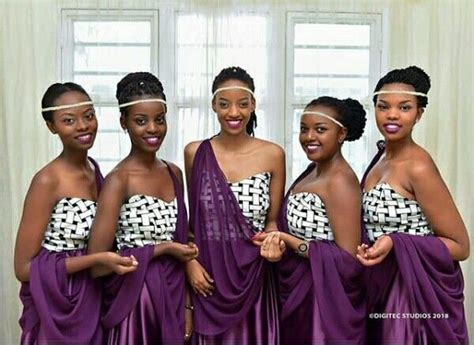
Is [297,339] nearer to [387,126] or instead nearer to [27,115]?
[387,126]

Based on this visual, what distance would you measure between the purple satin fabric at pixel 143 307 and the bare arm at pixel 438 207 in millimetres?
783

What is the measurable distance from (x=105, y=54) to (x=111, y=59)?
0.12 feet

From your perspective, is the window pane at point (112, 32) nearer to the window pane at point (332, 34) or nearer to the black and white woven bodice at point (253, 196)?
the window pane at point (332, 34)

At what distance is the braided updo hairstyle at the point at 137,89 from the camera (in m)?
1.96

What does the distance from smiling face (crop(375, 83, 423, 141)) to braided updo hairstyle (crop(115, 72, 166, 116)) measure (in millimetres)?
677

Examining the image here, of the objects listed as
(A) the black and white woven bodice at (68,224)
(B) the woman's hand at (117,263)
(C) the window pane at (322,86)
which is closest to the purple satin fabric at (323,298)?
(B) the woman's hand at (117,263)

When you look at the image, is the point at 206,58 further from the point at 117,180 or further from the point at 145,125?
the point at 117,180

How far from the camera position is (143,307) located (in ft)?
6.23

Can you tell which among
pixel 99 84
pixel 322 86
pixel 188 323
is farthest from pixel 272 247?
pixel 99 84

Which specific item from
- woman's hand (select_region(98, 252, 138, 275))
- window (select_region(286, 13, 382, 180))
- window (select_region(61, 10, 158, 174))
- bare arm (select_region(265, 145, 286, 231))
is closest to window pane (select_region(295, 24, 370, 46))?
window (select_region(286, 13, 382, 180))

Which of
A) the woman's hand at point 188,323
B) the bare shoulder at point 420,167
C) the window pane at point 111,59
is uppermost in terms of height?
the window pane at point 111,59

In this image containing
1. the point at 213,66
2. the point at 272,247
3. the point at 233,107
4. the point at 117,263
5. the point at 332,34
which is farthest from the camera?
the point at 332,34

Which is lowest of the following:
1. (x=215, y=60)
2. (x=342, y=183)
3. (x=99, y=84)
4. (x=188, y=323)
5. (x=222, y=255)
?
(x=188, y=323)

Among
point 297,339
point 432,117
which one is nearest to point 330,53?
point 432,117
